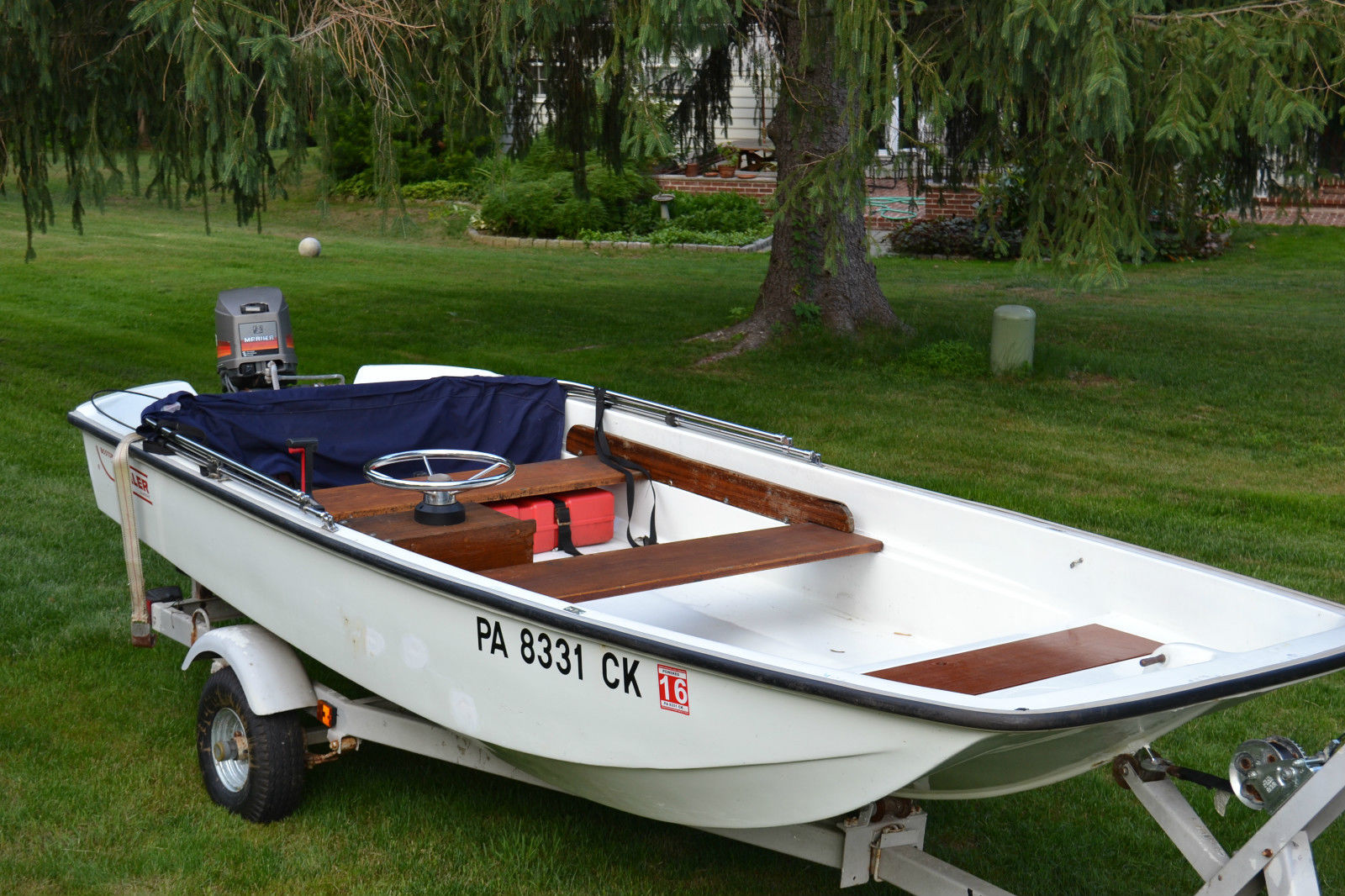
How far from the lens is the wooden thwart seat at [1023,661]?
10.5 feet

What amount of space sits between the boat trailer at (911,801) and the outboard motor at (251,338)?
167 centimetres

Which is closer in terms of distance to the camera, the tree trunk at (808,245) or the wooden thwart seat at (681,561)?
the wooden thwart seat at (681,561)

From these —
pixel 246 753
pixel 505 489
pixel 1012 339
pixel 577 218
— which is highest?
pixel 577 218

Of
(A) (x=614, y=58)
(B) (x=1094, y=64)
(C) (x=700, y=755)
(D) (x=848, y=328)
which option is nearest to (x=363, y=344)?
(D) (x=848, y=328)

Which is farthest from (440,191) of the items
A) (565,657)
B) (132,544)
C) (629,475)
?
(565,657)

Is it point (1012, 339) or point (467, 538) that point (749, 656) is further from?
point (1012, 339)

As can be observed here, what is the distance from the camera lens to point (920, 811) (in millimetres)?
3271

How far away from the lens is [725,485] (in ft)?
16.4

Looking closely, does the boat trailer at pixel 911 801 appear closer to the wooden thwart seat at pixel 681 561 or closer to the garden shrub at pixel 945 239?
the wooden thwart seat at pixel 681 561

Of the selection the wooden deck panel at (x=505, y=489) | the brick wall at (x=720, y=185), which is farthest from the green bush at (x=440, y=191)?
the wooden deck panel at (x=505, y=489)

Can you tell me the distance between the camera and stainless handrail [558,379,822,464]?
16.0 feet

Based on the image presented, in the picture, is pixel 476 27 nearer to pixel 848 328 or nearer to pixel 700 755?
pixel 848 328

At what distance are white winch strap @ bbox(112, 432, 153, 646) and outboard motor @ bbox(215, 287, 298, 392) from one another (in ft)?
4.04

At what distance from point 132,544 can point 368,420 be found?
3.51 ft
